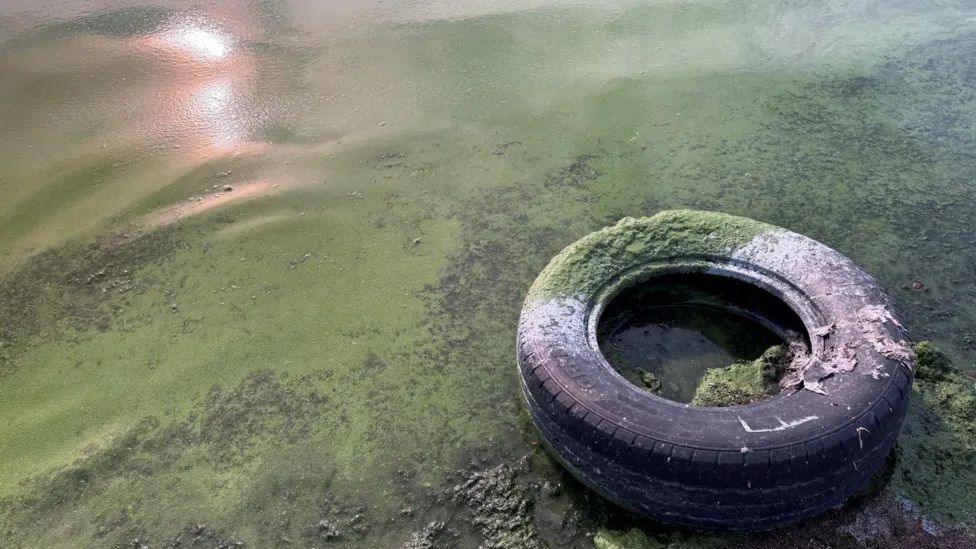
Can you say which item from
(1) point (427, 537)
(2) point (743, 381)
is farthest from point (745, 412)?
(1) point (427, 537)

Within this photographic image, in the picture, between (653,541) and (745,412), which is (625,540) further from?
(745,412)

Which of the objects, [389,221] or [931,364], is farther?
[389,221]

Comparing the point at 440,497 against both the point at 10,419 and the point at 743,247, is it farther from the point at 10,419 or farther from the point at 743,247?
the point at 10,419

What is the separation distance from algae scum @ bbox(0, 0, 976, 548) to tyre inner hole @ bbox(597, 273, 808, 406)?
505 millimetres

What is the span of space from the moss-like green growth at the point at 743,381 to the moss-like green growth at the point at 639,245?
19.6 inches

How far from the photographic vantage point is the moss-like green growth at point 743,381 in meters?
2.57

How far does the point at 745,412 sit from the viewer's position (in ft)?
7.25

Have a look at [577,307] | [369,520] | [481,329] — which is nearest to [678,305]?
[577,307]

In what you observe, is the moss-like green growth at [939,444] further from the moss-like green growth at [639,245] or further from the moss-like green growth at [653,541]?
the moss-like green growth at [639,245]

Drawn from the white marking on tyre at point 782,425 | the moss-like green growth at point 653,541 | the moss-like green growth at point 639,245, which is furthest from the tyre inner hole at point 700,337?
the moss-like green growth at point 653,541

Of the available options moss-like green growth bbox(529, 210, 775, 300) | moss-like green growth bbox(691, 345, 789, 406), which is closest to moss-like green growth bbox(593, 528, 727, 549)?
moss-like green growth bbox(691, 345, 789, 406)

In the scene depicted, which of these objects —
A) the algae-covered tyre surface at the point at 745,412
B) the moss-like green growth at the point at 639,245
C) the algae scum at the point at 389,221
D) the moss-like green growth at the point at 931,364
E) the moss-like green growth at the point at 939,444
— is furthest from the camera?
the moss-like green growth at the point at 639,245

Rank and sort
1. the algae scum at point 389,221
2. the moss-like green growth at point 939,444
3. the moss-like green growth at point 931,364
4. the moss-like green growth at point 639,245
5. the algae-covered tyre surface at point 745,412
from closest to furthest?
the algae-covered tyre surface at point 745,412 < the moss-like green growth at point 939,444 < the algae scum at point 389,221 < the moss-like green growth at point 931,364 < the moss-like green growth at point 639,245

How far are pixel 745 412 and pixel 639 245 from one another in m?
0.95
